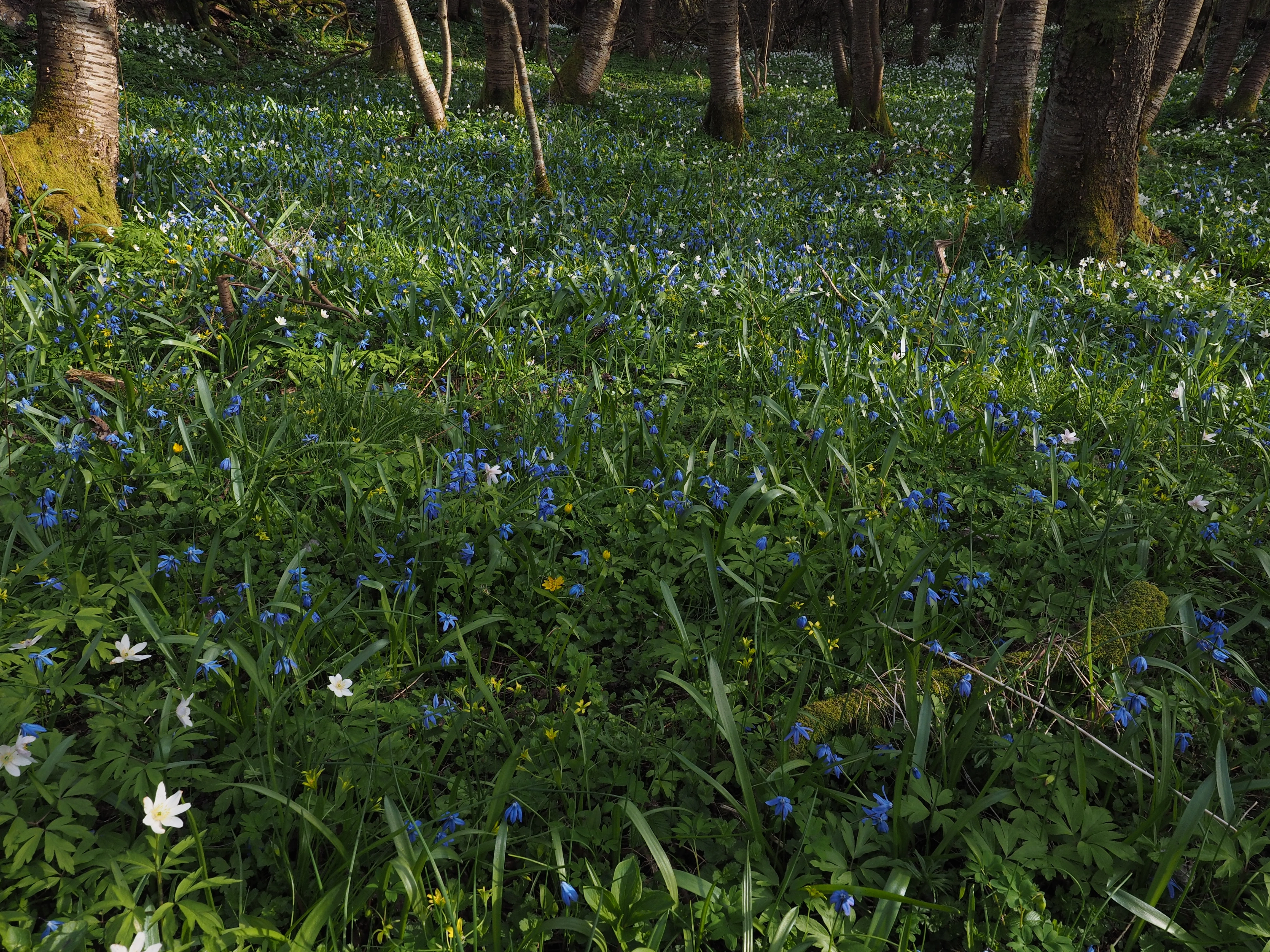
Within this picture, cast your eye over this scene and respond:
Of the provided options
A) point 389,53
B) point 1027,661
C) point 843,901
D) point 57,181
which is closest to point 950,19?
point 389,53

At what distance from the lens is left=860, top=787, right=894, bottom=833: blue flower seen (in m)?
1.87

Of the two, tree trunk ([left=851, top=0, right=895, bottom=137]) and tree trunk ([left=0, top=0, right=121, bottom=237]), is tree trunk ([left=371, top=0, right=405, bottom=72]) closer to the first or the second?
tree trunk ([left=851, top=0, right=895, bottom=137])

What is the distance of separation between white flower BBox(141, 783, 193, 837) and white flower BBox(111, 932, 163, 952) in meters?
0.19

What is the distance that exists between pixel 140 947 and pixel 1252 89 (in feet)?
53.3

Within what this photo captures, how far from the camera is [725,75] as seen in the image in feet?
33.5

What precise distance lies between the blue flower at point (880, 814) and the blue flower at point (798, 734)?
22 centimetres

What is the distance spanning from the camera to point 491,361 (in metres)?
4.11

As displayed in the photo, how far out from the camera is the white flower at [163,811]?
1625mm

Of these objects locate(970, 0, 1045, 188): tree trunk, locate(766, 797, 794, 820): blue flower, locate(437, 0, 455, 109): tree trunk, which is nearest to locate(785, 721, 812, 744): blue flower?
locate(766, 797, 794, 820): blue flower

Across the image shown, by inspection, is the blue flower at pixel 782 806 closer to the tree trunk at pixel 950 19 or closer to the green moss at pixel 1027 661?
the green moss at pixel 1027 661

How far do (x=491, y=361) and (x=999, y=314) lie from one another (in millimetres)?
3279

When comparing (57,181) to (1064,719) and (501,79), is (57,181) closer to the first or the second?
(1064,719)

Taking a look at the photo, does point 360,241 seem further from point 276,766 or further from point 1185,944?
point 1185,944

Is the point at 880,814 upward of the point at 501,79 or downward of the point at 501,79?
downward
